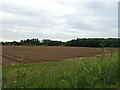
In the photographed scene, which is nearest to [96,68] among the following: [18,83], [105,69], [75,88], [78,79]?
[105,69]

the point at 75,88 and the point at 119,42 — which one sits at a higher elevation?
the point at 119,42

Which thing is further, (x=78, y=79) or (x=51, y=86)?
(x=78, y=79)

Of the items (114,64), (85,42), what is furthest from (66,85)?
(85,42)

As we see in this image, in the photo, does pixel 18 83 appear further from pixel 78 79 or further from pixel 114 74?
pixel 114 74

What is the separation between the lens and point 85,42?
2628 inches

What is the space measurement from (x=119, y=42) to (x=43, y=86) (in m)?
3.52

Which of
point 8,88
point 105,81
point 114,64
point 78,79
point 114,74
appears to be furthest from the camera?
point 114,64

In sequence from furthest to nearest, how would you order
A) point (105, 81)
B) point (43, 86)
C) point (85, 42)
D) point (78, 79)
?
point (85, 42)
point (105, 81)
point (78, 79)
point (43, 86)

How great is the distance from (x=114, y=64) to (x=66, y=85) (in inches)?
103

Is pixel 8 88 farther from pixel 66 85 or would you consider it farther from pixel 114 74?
pixel 114 74

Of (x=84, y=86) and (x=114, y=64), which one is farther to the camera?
(x=114, y=64)

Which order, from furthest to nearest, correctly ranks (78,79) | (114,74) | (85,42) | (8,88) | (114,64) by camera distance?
(85,42), (114,64), (114,74), (78,79), (8,88)

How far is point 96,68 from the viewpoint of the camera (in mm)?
6223

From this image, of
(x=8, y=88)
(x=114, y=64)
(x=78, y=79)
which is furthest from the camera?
(x=114, y=64)
